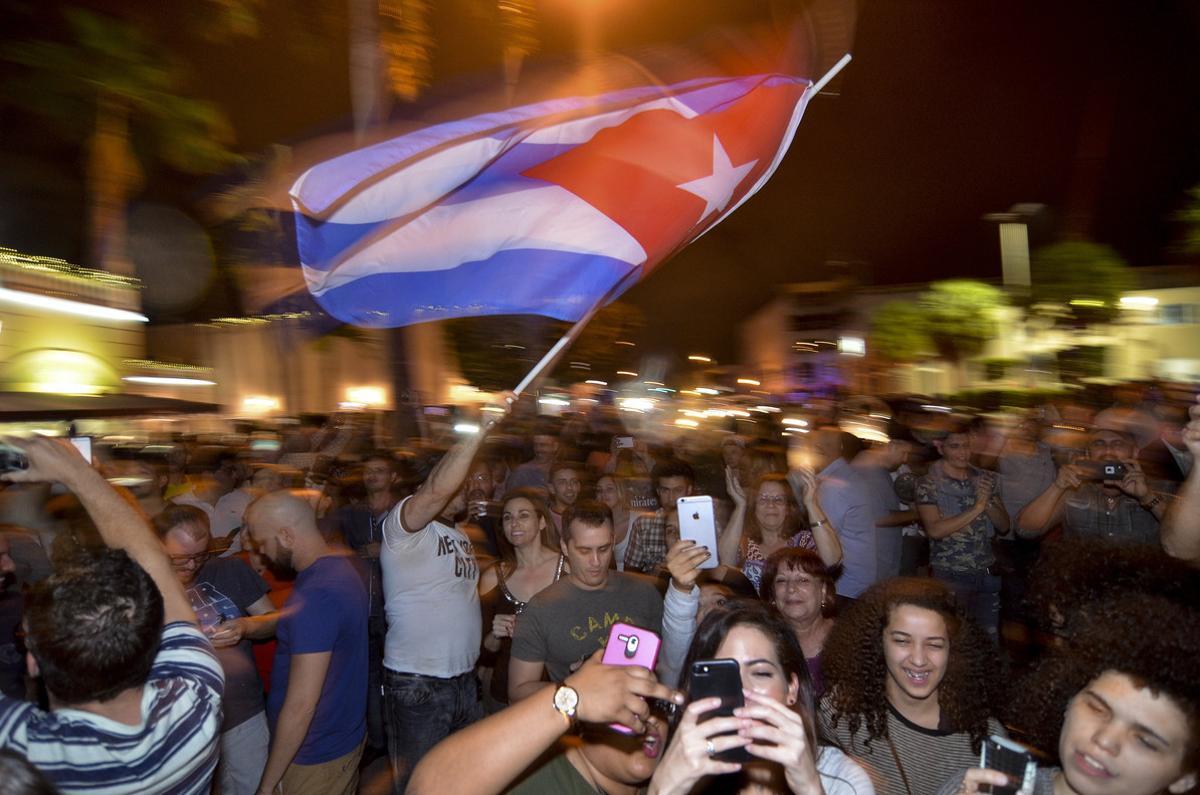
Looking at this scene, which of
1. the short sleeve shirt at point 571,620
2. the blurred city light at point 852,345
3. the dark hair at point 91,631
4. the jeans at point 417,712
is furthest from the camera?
the blurred city light at point 852,345

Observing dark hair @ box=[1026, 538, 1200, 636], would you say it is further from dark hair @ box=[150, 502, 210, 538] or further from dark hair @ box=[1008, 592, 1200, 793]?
dark hair @ box=[150, 502, 210, 538]

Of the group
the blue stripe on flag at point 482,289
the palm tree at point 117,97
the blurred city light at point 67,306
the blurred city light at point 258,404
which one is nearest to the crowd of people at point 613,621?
the blue stripe on flag at point 482,289

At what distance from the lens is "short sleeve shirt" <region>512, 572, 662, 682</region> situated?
3965mm

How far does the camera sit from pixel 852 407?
12.6 m

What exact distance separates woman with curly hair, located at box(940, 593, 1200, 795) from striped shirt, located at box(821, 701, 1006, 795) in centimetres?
35

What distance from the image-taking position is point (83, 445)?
9.11 feet

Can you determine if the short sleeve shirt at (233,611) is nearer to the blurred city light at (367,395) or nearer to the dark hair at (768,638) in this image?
the dark hair at (768,638)

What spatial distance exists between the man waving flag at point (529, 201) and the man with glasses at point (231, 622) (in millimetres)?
1431

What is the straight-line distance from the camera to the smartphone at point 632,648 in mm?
2086

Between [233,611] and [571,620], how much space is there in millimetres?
1944

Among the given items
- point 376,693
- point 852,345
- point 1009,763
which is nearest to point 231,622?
point 376,693

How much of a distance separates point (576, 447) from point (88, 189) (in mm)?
6297

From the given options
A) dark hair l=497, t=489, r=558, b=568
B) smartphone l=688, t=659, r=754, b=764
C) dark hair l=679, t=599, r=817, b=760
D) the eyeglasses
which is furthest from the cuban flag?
smartphone l=688, t=659, r=754, b=764

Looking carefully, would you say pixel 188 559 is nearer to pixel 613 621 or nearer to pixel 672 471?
pixel 613 621
